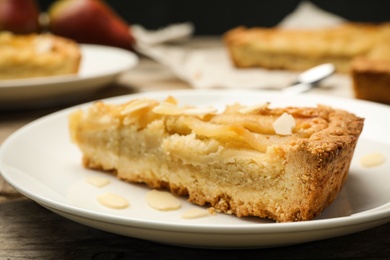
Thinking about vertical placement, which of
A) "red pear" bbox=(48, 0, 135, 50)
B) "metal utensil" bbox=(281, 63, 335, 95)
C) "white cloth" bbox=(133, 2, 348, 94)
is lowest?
"white cloth" bbox=(133, 2, 348, 94)

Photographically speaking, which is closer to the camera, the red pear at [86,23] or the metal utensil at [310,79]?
the metal utensil at [310,79]

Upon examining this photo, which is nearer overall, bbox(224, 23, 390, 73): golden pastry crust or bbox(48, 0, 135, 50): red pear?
bbox(224, 23, 390, 73): golden pastry crust

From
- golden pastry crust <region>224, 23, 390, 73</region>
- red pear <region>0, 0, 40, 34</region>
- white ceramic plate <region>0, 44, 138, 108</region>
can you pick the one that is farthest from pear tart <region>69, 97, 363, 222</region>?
red pear <region>0, 0, 40, 34</region>

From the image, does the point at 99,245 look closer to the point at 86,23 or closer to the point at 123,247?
the point at 123,247

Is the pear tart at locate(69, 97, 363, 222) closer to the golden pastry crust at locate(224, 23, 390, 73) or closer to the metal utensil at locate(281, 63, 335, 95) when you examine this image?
the metal utensil at locate(281, 63, 335, 95)

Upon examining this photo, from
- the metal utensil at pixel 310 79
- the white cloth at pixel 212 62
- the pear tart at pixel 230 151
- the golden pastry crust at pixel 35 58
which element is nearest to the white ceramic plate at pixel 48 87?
the golden pastry crust at pixel 35 58

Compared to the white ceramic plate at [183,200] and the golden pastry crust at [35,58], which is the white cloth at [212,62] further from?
the white ceramic plate at [183,200]
